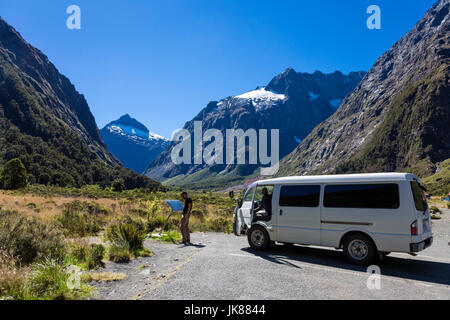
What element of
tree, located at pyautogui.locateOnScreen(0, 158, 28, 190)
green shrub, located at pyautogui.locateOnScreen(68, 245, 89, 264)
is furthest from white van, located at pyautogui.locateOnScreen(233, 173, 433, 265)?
tree, located at pyautogui.locateOnScreen(0, 158, 28, 190)

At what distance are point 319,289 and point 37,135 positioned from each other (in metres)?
136

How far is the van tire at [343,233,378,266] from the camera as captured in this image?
8352mm

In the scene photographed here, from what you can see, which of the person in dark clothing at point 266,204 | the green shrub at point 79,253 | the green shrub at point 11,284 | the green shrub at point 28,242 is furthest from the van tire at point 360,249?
the green shrub at point 11,284

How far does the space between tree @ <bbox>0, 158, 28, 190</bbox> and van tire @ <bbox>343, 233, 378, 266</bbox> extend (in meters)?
55.4

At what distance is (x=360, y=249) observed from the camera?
8633 mm

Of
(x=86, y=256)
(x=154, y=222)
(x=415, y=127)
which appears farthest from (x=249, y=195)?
(x=415, y=127)

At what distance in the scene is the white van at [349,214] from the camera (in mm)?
8000

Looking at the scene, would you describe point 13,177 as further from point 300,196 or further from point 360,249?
point 360,249

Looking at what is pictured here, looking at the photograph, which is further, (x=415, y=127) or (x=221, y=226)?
(x=415, y=127)

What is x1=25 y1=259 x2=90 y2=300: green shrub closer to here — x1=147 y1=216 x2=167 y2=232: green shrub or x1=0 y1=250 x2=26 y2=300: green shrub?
x1=0 y1=250 x2=26 y2=300: green shrub

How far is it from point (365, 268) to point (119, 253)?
719 cm

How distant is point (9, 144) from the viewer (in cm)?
9925

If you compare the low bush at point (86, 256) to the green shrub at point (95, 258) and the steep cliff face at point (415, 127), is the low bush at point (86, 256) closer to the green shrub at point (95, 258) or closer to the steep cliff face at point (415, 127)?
the green shrub at point (95, 258)
